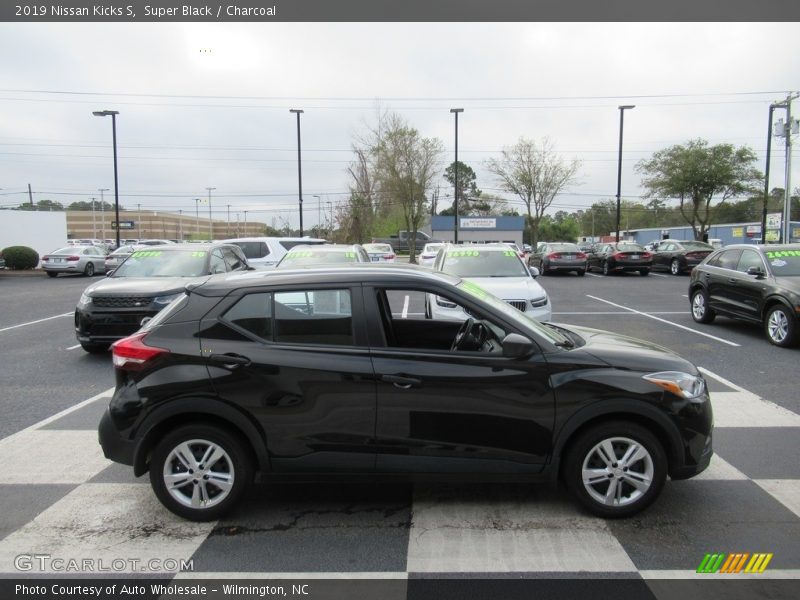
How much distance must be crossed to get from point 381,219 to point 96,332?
4284 centimetres

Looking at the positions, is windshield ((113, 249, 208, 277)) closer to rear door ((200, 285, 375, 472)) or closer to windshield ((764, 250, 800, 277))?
rear door ((200, 285, 375, 472))

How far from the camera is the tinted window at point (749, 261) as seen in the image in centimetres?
999

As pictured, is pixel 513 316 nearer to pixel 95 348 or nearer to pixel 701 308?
pixel 95 348

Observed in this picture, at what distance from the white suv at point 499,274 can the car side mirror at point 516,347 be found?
4217 millimetres

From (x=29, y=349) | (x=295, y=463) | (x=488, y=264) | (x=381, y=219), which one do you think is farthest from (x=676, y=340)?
(x=381, y=219)

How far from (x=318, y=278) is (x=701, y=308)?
33.6 ft

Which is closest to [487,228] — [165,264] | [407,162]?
[407,162]

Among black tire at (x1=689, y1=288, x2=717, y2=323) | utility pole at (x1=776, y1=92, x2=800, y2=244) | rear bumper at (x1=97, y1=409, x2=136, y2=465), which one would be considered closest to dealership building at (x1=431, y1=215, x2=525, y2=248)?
utility pole at (x1=776, y1=92, x2=800, y2=244)

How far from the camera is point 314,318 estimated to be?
385 centimetres

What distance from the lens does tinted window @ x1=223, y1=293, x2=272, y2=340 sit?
3.82m

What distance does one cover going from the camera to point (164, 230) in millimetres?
103312

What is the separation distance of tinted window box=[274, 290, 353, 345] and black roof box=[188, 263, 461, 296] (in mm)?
100

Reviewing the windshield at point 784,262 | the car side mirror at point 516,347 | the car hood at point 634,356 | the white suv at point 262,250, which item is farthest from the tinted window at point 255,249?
the car side mirror at point 516,347

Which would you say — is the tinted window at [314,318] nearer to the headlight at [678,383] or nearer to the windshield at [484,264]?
the headlight at [678,383]
